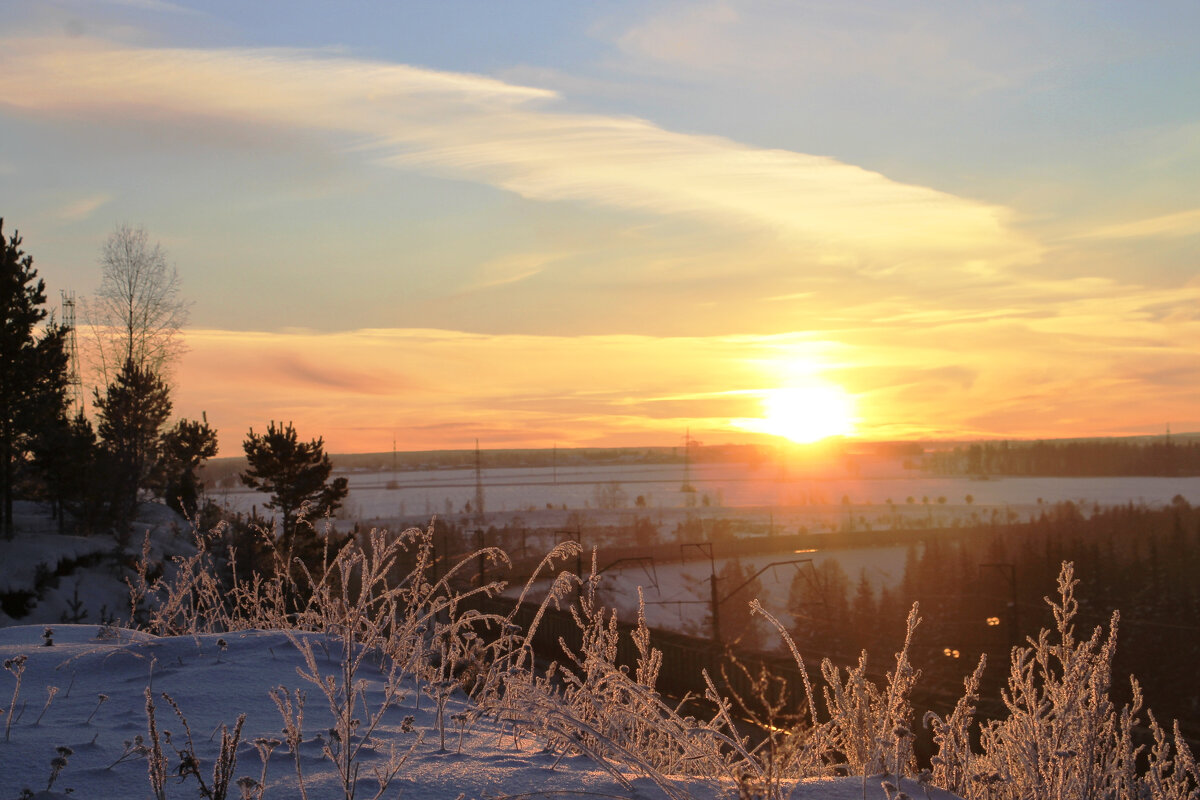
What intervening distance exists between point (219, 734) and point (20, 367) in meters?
25.7

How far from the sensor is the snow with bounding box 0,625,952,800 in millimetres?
2592

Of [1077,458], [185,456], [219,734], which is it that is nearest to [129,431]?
[185,456]

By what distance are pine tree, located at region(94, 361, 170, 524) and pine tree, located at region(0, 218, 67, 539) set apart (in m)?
3.51

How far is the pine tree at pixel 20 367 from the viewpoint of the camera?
78.5 feet

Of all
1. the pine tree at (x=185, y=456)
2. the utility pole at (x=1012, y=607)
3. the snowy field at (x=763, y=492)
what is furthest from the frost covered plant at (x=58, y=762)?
the snowy field at (x=763, y=492)

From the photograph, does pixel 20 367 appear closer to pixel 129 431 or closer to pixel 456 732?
pixel 129 431

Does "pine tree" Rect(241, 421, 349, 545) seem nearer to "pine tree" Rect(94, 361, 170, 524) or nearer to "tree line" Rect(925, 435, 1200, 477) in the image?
"pine tree" Rect(94, 361, 170, 524)

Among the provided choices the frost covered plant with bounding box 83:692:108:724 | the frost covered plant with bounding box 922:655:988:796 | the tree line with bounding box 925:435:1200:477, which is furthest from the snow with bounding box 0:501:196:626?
the tree line with bounding box 925:435:1200:477

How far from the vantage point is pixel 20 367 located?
24156mm

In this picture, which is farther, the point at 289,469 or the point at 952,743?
the point at 289,469

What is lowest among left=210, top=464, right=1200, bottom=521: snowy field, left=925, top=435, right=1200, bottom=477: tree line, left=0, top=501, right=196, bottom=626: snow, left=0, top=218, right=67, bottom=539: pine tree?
left=210, top=464, right=1200, bottom=521: snowy field

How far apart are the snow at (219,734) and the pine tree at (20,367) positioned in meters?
23.2

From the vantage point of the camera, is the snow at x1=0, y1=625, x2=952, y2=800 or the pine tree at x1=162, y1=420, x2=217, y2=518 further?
the pine tree at x1=162, y1=420, x2=217, y2=518

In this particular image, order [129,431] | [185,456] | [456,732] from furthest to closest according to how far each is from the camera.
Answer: [185,456]
[129,431]
[456,732]
